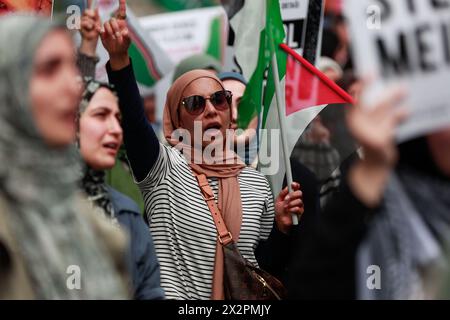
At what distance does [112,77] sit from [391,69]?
138cm

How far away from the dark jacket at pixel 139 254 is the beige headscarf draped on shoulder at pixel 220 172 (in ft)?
1.63

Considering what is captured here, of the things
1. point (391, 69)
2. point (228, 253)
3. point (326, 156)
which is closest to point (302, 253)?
point (391, 69)

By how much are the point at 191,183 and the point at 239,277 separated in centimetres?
40

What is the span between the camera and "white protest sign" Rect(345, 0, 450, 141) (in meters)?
2.64

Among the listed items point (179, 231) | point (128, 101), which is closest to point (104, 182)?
point (128, 101)

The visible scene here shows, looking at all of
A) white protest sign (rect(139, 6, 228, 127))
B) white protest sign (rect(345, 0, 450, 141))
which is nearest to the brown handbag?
white protest sign (rect(345, 0, 450, 141))

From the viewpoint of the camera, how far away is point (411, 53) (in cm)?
271

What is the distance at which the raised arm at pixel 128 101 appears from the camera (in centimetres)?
375

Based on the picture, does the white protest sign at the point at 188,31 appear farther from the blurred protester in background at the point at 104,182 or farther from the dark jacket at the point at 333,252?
the dark jacket at the point at 333,252

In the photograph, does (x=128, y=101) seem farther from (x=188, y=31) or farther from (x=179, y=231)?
(x=188, y=31)

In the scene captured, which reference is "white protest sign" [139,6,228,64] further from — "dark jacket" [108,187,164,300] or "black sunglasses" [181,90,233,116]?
"dark jacket" [108,187,164,300]

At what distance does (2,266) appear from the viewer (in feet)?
8.55
